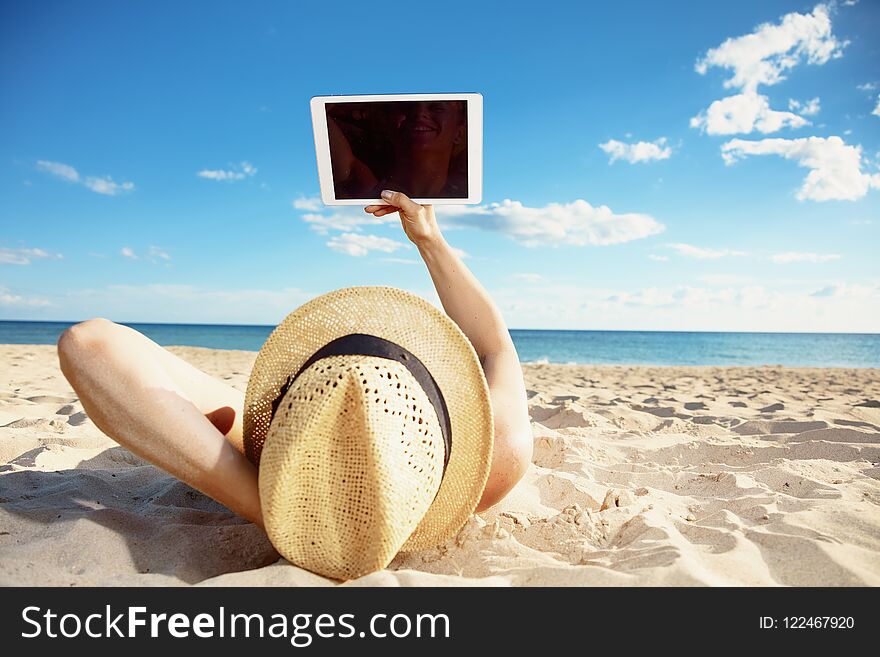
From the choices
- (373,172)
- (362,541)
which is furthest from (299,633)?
(373,172)

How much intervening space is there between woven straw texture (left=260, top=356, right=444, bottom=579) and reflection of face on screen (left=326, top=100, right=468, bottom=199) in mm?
1023

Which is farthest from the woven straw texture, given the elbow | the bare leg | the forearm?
the forearm

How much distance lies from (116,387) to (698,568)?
1.74 m

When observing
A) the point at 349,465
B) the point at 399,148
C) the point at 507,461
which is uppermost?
the point at 399,148

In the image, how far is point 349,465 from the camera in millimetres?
1490

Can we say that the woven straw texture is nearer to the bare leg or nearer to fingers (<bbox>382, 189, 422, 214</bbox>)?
the bare leg

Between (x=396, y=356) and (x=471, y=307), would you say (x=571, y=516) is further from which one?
(x=396, y=356)

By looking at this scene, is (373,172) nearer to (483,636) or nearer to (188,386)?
(188,386)

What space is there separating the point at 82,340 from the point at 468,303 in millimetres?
1353

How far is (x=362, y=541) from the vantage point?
5.08 feet

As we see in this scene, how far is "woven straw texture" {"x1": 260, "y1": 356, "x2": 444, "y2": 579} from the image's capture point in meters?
1.46

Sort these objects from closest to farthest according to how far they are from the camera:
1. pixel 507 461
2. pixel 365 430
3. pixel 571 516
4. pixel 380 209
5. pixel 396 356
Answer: pixel 365 430 → pixel 396 356 → pixel 507 461 → pixel 571 516 → pixel 380 209

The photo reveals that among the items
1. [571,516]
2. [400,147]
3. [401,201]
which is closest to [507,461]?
[571,516]

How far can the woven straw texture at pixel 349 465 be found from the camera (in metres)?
1.46
